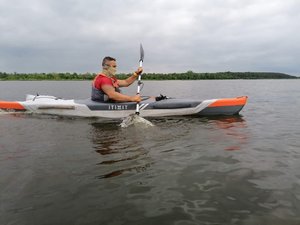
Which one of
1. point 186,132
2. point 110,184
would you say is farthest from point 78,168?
point 186,132

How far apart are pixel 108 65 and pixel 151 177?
19.4ft

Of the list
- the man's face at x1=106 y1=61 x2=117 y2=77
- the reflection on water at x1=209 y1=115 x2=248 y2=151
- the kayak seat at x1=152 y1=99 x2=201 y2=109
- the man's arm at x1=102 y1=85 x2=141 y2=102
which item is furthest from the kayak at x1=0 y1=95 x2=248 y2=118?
the man's face at x1=106 y1=61 x2=117 y2=77

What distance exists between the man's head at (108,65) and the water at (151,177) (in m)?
2.68

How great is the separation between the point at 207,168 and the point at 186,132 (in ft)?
9.18

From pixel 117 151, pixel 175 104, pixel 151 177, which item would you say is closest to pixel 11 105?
pixel 175 104

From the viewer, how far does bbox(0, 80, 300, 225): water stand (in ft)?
10.3

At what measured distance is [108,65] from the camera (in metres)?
9.42

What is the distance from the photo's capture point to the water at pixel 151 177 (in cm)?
314

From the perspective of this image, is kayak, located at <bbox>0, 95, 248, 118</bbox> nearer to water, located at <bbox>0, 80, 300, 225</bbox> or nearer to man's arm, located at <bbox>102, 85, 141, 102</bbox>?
man's arm, located at <bbox>102, 85, 141, 102</bbox>

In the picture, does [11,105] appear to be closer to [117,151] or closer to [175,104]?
[175,104]

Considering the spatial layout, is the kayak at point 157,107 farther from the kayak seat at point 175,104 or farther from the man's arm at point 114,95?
the man's arm at point 114,95

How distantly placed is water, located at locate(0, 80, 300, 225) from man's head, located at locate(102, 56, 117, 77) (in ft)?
8.80

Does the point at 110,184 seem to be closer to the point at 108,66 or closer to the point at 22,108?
the point at 108,66

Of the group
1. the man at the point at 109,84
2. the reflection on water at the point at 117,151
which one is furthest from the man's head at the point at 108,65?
the reflection on water at the point at 117,151
